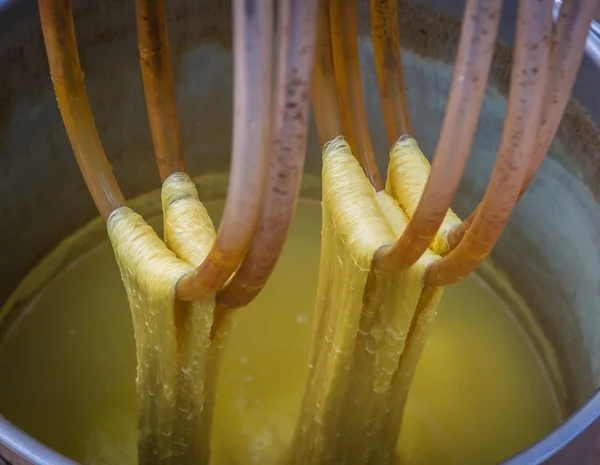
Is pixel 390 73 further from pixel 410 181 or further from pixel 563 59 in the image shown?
pixel 563 59

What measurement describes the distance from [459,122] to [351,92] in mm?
245

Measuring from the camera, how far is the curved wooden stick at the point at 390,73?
0.60 m

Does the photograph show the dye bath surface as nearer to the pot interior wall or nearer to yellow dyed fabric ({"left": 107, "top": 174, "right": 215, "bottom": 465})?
the pot interior wall

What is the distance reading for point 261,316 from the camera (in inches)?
35.8

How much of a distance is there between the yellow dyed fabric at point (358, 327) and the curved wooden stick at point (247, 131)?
0.11 m

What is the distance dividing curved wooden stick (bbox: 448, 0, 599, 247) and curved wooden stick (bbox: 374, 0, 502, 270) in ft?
0.19

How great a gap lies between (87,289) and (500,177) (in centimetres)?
64

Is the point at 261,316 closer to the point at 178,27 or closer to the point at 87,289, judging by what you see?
the point at 87,289

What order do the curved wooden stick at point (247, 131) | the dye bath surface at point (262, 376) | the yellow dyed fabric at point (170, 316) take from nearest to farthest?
the curved wooden stick at point (247, 131) < the yellow dyed fabric at point (170, 316) < the dye bath surface at point (262, 376)

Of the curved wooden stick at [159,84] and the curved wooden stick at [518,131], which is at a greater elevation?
the curved wooden stick at [159,84]

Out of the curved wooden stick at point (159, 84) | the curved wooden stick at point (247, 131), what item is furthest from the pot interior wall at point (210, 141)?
the curved wooden stick at point (247, 131)

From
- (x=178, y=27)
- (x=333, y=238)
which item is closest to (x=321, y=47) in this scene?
(x=333, y=238)

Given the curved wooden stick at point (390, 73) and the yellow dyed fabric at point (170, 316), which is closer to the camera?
the yellow dyed fabric at point (170, 316)

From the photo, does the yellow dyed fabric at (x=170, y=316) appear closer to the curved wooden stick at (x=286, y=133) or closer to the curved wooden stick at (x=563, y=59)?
the curved wooden stick at (x=286, y=133)
